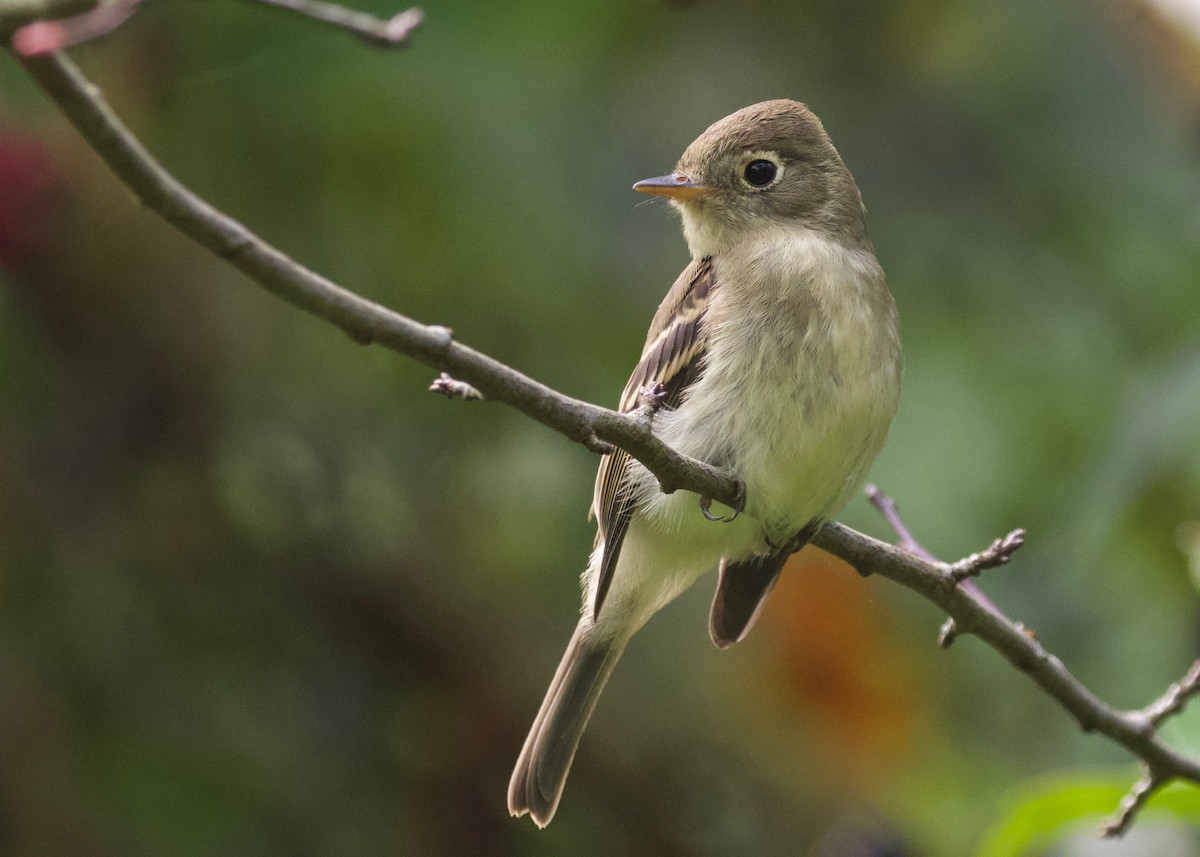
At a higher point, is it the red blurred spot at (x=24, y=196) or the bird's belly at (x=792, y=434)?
the bird's belly at (x=792, y=434)

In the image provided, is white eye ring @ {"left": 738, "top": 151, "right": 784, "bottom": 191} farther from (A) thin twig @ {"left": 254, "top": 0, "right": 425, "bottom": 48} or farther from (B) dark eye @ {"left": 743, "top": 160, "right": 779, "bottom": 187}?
(A) thin twig @ {"left": 254, "top": 0, "right": 425, "bottom": 48}

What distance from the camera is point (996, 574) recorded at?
4438 mm

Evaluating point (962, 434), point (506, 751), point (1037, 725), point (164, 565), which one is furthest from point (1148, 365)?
point (164, 565)

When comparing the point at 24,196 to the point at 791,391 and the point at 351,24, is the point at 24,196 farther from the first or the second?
the point at 351,24

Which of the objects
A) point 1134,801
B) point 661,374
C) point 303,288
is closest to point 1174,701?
point 1134,801

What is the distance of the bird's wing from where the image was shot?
3.16 meters

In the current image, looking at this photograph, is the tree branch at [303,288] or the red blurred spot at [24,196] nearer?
the tree branch at [303,288]

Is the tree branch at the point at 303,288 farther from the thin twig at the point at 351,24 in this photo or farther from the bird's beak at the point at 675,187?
the bird's beak at the point at 675,187

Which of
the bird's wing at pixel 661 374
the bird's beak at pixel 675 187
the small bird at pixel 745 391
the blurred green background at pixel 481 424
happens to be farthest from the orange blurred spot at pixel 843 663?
the bird's beak at pixel 675 187

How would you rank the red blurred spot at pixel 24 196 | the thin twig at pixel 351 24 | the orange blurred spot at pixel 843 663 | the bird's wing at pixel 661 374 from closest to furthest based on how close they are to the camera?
the thin twig at pixel 351 24
the bird's wing at pixel 661 374
the red blurred spot at pixel 24 196
the orange blurred spot at pixel 843 663

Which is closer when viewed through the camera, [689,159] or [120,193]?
[689,159]

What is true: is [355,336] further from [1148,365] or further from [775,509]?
[1148,365]

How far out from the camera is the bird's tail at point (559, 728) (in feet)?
10.6

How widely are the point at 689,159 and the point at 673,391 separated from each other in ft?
2.32
